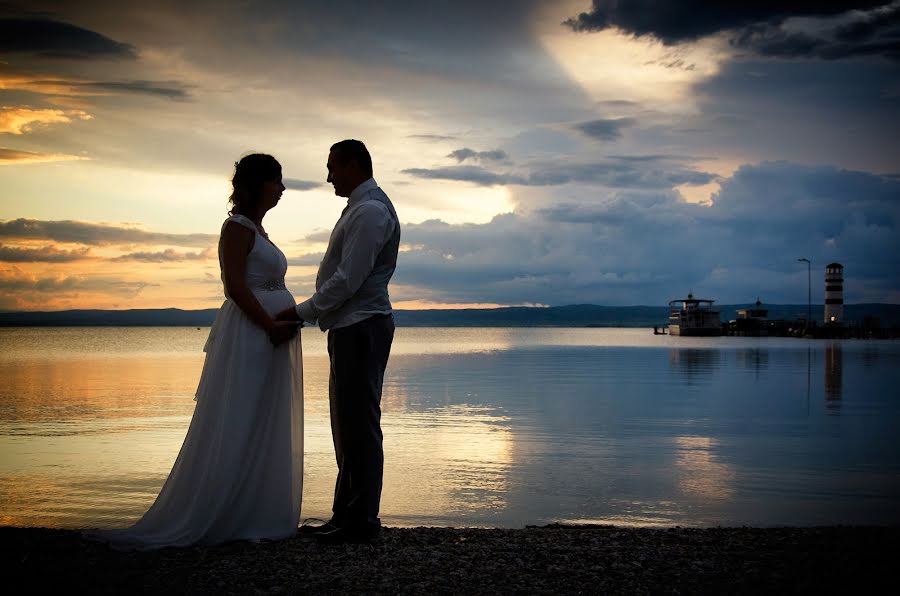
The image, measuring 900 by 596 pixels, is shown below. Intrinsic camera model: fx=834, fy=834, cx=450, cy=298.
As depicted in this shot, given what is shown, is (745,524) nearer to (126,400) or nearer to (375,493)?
(375,493)

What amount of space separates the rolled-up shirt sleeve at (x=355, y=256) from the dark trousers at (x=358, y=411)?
23 centimetres

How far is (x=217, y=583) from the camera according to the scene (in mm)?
4363

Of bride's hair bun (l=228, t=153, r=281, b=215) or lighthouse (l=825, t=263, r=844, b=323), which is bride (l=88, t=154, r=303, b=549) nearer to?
bride's hair bun (l=228, t=153, r=281, b=215)

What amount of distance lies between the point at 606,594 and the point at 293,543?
201cm

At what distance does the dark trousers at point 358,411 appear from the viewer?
5285 millimetres

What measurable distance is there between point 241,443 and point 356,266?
136 centimetres

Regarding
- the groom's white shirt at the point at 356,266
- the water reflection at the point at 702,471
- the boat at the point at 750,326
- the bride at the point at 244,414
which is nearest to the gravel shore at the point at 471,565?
the bride at the point at 244,414

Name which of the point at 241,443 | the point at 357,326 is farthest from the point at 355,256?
the point at 241,443

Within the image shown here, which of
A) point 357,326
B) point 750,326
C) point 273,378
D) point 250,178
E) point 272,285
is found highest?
point 250,178

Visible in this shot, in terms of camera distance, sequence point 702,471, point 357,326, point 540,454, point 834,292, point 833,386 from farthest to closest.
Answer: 1. point 834,292
2. point 833,386
3. point 540,454
4. point 702,471
5. point 357,326

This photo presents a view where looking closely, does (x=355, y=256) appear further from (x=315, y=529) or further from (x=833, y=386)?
(x=833, y=386)

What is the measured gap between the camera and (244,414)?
5352 mm

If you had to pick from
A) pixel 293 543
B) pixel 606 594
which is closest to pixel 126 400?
pixel 293 543

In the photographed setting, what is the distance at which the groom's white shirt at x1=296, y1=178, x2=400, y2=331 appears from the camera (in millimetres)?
5160
